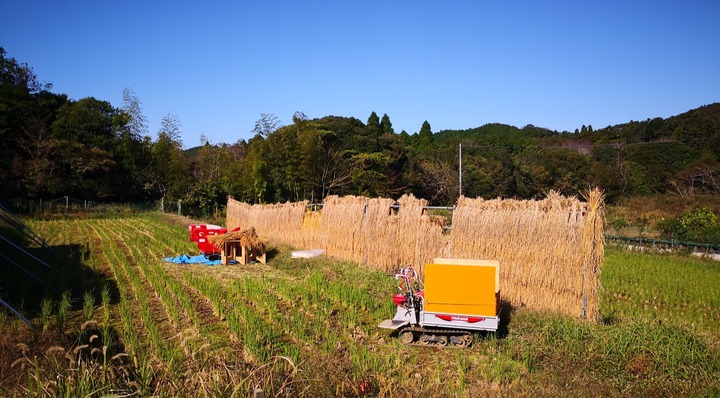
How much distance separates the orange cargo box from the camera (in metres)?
6.02

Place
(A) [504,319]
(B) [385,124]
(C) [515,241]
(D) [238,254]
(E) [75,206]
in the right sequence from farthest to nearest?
(B) [385,124] → (E) [75,206] → (D) [238,254] → (C) [515,241] → (A) [504,319]

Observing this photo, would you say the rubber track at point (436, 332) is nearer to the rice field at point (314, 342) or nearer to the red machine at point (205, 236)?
the rice field at point (314, 342)

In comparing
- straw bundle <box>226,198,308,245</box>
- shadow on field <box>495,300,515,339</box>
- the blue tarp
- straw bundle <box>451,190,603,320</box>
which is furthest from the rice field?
straw bundle <box>226,198,308,245</box>

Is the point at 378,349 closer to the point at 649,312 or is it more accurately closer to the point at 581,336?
the point at 581,336

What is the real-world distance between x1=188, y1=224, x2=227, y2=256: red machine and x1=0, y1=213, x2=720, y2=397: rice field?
1739mm

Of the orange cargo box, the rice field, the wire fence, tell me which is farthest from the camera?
the wire fence

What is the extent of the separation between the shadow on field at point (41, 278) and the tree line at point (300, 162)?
15.9 metres

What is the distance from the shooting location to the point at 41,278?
9656 mm

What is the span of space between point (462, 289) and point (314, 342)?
1.89 metres

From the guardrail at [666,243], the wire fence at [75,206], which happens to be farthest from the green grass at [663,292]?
the wire fence at [75,206]

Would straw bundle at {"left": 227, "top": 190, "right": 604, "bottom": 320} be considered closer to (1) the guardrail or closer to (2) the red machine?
(2) the red machine

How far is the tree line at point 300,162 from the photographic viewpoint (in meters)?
30.4

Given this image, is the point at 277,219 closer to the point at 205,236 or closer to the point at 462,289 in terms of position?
the point at 205,236

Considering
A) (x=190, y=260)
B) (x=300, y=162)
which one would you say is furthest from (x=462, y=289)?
(x=300, y=162)
